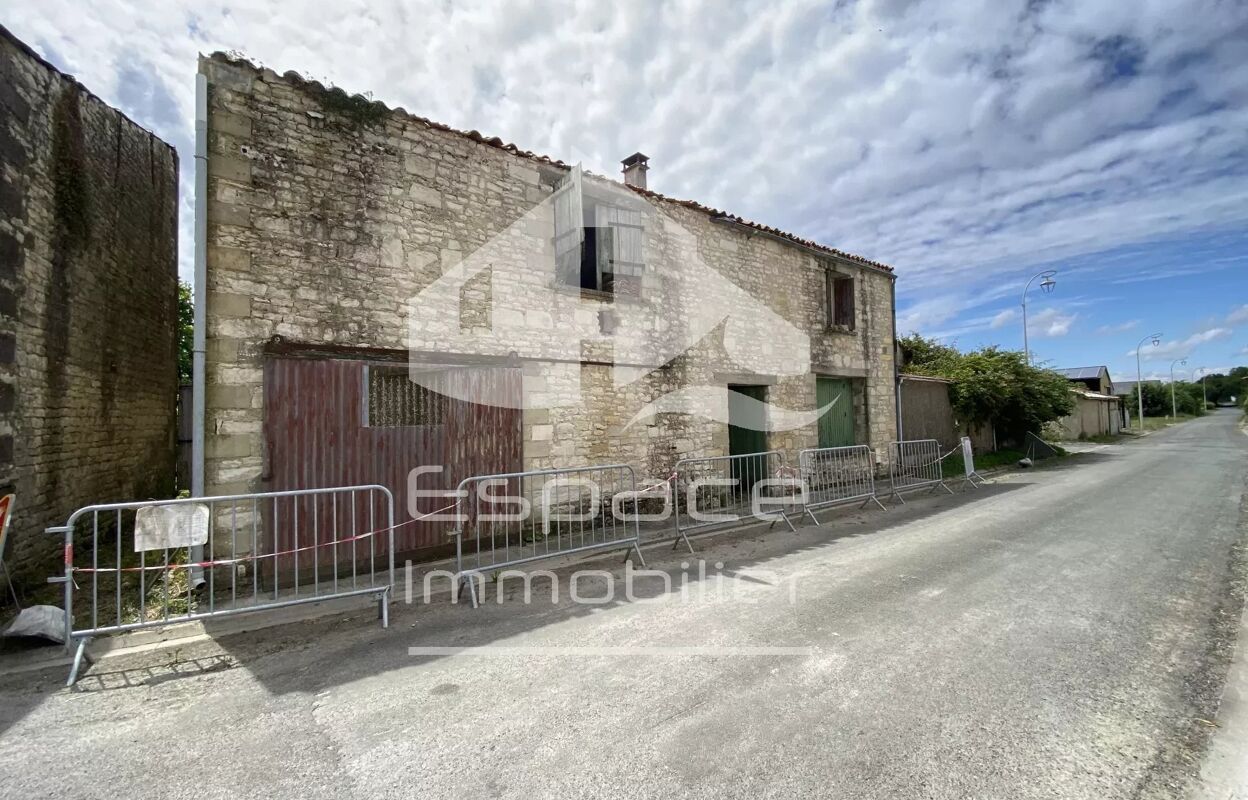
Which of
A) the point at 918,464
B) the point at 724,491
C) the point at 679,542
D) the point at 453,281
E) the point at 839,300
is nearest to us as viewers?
the point at 453,281

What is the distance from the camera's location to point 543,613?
4.55 metres

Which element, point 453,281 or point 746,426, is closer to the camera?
point 453,281

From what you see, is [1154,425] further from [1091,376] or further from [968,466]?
[968,466]

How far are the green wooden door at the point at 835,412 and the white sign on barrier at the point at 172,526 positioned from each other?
10.6m

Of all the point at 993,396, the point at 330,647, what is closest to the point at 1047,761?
the point at 330,647

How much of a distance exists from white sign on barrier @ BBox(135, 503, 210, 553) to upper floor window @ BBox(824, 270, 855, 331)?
1152 cm

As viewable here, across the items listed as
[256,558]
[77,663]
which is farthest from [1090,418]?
[77,663]

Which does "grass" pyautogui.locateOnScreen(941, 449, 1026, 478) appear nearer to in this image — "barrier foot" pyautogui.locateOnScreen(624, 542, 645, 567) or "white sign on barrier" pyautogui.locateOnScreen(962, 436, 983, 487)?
"white sign on barrier" pyautogui.locateOnScreen(962, 436, 983, 487)

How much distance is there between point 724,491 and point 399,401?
5650mm

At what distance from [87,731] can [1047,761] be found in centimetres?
503

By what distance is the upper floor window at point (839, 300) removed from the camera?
A: 39.3 ft

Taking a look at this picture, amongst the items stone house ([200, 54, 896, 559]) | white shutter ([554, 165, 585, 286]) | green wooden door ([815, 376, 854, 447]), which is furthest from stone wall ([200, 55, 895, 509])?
green wooden door ([815, 376, 854, 447])

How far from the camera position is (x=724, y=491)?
9242mm

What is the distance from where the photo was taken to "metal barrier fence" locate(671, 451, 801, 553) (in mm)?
8133
